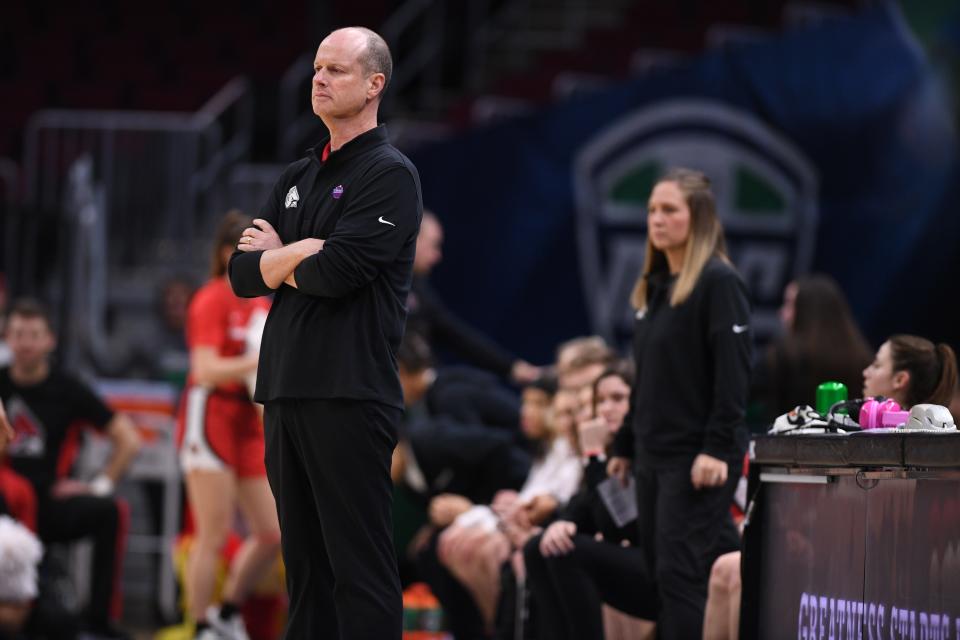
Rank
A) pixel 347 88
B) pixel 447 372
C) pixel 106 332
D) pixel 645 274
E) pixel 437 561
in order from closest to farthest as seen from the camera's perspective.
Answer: pixel 347 88, pixel 645 274, pixel 437 561, pixel 447 372, pixel 106 332

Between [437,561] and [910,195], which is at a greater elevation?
[910,195]

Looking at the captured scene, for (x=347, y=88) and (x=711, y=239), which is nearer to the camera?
(x=347, y=88)

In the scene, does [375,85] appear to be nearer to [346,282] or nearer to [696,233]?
[346,282]

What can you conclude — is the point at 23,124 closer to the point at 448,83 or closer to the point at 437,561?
the point at 448,83

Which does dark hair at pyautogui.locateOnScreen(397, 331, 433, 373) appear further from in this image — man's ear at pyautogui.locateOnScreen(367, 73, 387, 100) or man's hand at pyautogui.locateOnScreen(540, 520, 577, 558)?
man's ear at pyautogui.locateOnScreen(367, 73, 387, 100)

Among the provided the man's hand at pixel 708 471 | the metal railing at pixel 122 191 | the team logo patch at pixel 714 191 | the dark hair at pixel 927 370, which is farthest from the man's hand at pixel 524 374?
the metal railing at pixel 122 191

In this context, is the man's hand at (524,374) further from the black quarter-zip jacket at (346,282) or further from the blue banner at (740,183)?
the black quarter-zip jacket at (346,282)

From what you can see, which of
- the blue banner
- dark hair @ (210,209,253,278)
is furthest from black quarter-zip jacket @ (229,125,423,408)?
the blue banner

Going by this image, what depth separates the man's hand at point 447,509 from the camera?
7098 mm

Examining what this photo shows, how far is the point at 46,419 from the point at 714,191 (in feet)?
13.0

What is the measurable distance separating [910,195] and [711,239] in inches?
156

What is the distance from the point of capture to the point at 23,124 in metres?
14.7

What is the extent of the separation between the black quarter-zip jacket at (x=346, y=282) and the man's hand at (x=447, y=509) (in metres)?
3.15

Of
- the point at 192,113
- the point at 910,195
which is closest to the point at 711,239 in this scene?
the point at 910,195
